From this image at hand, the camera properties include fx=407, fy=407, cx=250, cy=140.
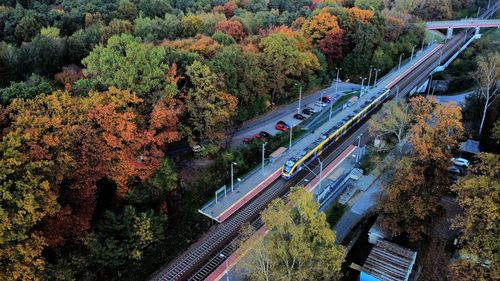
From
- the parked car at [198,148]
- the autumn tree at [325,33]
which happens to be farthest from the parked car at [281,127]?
the autumn tree at [325,33]

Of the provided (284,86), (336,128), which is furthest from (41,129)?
(284,86)

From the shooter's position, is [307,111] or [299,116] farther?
[307,111]

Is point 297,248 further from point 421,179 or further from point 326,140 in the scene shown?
point 326,140

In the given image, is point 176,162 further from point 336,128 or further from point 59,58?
point 59,58

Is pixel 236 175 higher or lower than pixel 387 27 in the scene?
lower

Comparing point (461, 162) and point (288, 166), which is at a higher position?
point (288, 166)

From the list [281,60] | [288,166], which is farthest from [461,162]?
[281,60]

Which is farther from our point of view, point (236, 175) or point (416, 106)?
point (236, 175)
